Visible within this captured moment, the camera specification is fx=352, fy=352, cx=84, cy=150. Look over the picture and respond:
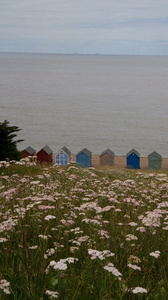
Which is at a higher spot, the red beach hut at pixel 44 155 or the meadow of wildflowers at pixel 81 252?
the red beach hut at pixel 44 155

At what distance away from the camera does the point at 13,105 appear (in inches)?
3465

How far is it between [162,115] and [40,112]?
25.7 m

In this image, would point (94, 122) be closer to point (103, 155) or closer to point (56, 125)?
point (56, 125)

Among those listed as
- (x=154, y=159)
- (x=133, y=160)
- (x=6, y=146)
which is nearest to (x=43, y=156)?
(x=133, y=160)

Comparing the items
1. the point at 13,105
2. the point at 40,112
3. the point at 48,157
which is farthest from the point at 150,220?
the point at 13,105

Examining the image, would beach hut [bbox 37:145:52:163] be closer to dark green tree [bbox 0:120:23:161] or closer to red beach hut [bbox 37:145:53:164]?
red beach hut [bbox 37:145:53:164]

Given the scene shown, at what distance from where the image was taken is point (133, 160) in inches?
1169

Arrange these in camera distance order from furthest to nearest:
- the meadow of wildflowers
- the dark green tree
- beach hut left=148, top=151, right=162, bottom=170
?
beach hut left=148, top=151, right=162, bottom=170 → the dark green tree → the meadow of wildflowers

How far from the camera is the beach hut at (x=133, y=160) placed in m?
29.5

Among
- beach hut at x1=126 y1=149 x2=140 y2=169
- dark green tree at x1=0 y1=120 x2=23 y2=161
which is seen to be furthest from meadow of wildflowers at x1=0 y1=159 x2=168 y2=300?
beach hut at x1=126 y1=149 x2=140 y2=169

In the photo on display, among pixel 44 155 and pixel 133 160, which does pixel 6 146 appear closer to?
pixel 44 155

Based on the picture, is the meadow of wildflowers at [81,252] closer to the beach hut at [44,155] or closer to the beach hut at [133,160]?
the beach hut at [44,155]

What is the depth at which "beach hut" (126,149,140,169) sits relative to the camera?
29.5 meters

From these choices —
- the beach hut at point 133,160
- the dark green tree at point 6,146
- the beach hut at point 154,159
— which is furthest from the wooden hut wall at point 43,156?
the dark green tree at point 6,146
